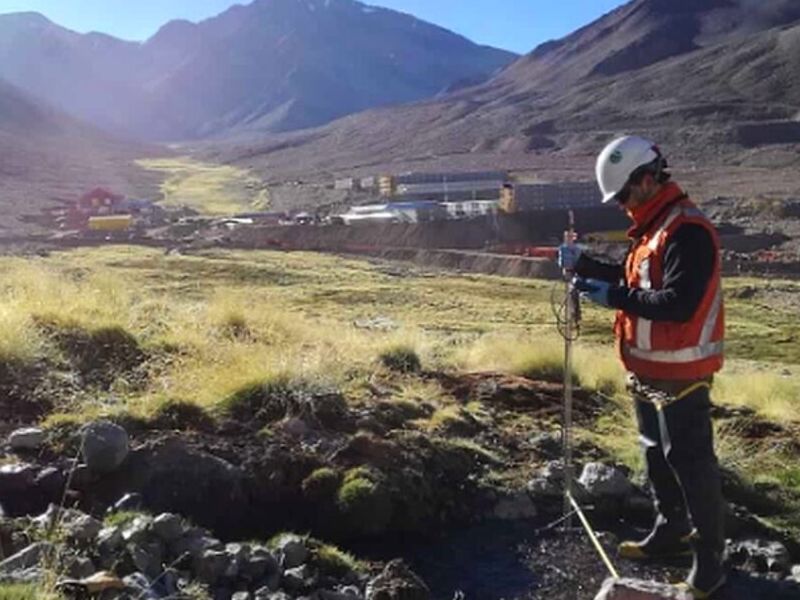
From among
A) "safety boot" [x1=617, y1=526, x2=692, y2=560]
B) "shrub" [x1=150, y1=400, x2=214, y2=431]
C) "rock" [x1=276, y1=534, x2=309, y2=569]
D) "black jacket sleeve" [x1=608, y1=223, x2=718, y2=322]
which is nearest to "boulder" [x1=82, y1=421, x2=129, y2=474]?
"shrub" [x1=150, y1=400, x2=214, y2=431]

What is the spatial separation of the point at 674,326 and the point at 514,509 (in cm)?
224

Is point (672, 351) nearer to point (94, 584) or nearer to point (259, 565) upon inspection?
point (259, 565)

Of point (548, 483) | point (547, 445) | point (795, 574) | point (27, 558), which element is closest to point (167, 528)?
point (27, 558)

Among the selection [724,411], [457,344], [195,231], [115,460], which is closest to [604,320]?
[457,344]

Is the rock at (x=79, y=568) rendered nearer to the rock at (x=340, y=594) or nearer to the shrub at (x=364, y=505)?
the rock at (x=340, y=594)

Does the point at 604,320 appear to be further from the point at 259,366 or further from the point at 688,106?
the point at 688,106

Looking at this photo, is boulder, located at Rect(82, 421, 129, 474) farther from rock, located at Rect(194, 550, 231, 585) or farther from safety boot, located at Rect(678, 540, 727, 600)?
safety boot, located at Rect(678, 540, 727, 600)

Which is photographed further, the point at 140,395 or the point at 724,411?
the point at 724,411

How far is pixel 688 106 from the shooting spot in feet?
322

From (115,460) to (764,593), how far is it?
371cm

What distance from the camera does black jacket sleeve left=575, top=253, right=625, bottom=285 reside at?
5.36m

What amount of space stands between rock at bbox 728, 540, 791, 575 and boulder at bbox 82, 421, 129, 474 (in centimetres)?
361

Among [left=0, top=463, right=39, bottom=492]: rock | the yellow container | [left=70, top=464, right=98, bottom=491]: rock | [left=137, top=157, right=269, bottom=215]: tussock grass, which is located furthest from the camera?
[left=137, top=157, right=269, bottom=215]: tussock grass

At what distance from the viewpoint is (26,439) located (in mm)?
5996
